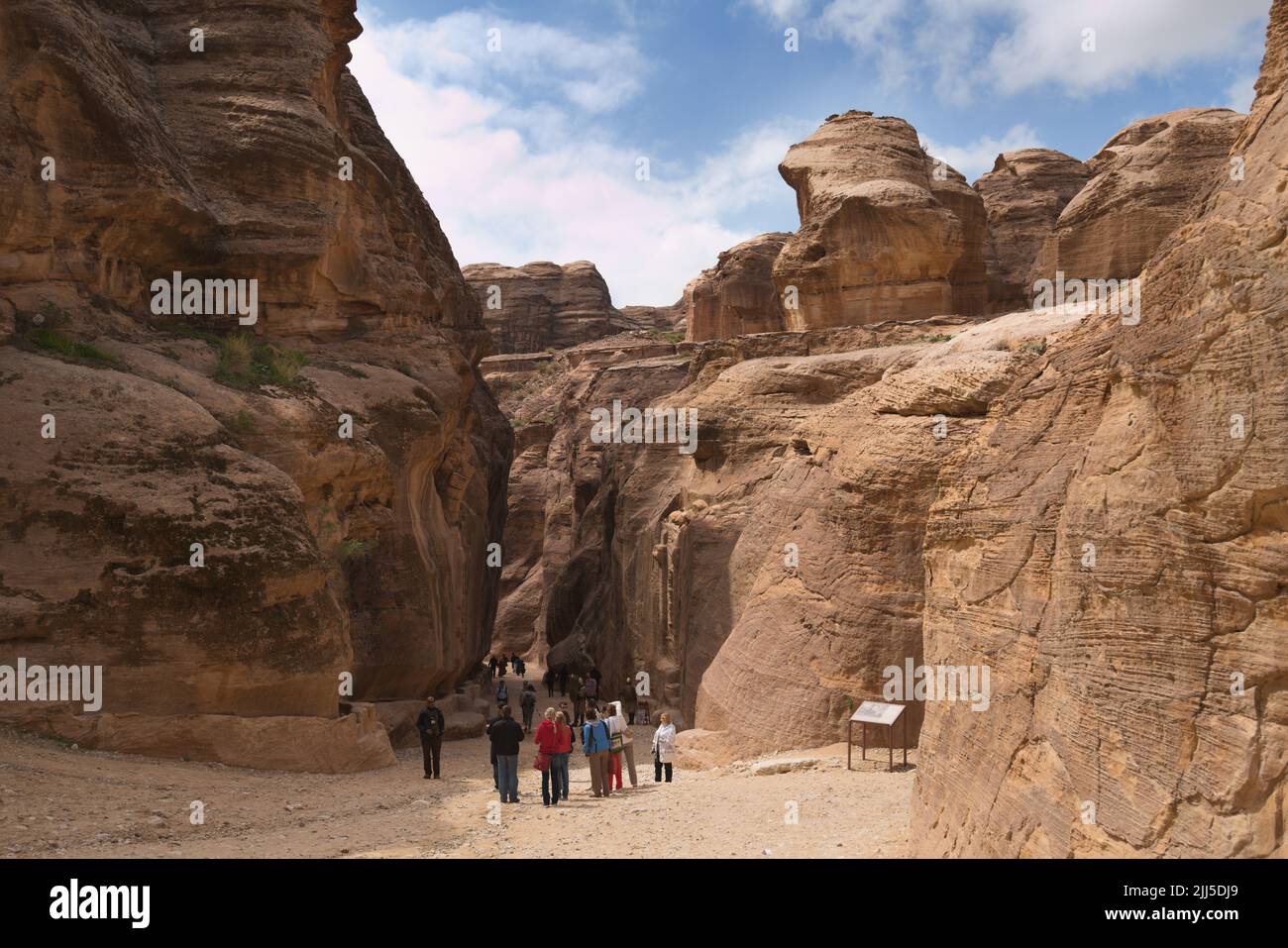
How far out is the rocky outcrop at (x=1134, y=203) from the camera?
22953 millimetres

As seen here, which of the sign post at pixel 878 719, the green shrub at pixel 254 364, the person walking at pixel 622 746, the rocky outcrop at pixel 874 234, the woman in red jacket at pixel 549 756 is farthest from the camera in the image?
the rocky outcrop at pixel 874 234

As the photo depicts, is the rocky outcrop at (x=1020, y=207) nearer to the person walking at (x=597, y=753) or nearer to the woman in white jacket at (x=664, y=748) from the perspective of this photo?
the woman in white jacket at (x=664, y=748)

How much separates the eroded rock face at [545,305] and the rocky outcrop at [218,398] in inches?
1823

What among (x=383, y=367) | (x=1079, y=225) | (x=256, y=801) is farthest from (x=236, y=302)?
(x=1079, y=225)

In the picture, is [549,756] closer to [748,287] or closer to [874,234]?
[874,234]

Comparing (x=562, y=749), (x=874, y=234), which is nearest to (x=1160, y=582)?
(x=562, y=749)

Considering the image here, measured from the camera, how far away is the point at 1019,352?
15.7 m

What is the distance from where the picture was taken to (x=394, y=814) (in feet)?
42.2

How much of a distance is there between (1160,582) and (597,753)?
9.29 metres

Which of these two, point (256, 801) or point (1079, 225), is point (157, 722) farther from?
point (1079, 225)

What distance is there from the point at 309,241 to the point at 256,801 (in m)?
12.8

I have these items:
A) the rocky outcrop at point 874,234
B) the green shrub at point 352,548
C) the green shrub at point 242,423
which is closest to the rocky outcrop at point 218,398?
the green shrub at point 242,423

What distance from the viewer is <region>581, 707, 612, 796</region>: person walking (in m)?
14.5

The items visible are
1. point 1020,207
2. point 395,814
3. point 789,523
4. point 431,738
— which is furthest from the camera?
point 1020,207
